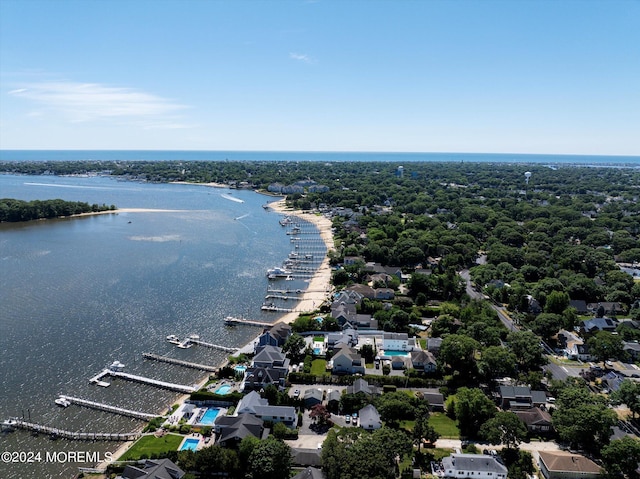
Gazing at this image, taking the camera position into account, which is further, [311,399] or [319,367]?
[319,367]

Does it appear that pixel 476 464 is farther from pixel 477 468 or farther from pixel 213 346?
pixel 213 346

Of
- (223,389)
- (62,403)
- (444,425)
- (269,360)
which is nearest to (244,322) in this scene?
(269,360)

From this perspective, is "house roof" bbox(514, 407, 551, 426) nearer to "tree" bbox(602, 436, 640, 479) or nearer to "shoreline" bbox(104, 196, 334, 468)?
"tree" bbox(602, 436, 640, 479)

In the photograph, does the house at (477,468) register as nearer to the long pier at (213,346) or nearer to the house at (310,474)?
the house at (310,474)

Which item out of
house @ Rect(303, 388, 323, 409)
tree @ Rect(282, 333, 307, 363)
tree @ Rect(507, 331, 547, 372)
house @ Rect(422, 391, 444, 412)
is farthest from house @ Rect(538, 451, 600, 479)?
tree @ Rect(282, 333, 307, 363)

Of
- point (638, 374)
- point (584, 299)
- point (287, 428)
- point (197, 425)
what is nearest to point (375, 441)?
point (287, 428)

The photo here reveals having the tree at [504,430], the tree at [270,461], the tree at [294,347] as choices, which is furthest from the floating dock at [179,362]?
the tree at [504,430]
